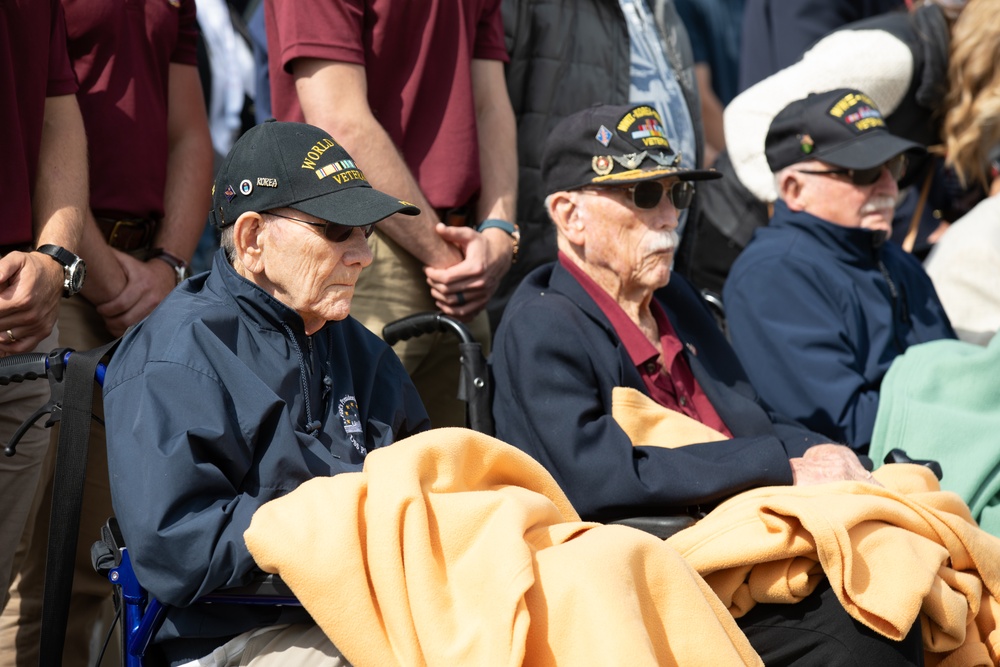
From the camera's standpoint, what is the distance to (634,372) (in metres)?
Answer: 3.49

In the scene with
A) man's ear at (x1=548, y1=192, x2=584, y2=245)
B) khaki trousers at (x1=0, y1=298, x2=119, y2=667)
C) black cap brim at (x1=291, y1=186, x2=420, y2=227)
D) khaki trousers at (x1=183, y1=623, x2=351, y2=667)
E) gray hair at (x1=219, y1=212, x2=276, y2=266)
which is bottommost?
khaki trousers at (x1=0, y1=298, x2=119, y2=667)

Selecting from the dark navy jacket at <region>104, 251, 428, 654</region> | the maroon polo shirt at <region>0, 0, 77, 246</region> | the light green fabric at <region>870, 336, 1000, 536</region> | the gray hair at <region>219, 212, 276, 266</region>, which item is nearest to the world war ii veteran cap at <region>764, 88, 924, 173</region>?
the light green fabric at <region>870, 336, 1000, 536</region>

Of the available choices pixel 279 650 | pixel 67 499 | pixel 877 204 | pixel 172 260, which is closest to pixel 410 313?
pixel 172 260

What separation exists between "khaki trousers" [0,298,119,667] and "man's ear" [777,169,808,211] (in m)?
2.39

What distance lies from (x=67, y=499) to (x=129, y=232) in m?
1.19

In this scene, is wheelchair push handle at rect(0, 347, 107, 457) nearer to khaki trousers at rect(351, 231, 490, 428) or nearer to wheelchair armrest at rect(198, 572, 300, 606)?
wheelchair armrest at rect(198, 572, 300, 606)

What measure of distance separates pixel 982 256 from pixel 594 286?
1935 millimetres

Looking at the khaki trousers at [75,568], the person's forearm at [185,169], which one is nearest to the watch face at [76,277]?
the khaki trousers at [75,568]

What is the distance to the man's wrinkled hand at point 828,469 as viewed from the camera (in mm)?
3369

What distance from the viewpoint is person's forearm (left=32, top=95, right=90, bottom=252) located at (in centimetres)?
332

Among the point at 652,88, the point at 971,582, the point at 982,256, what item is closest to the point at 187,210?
the point at 652,88

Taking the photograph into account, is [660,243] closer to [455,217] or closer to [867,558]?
[455,217]

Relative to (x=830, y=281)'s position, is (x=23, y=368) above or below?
above

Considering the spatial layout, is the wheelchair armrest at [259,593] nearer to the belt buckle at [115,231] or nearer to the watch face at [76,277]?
the watch face at [76,277]
